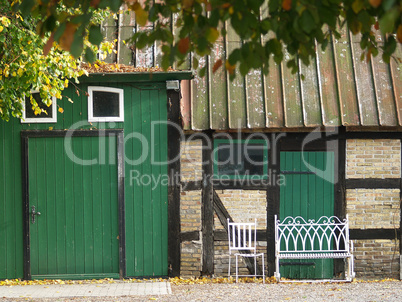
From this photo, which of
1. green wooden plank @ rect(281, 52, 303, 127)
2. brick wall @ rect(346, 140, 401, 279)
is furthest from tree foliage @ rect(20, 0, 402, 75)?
brick wall @ rect(346, 140, 401, 279)

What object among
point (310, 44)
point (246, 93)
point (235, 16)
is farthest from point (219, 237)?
point (235, 16)

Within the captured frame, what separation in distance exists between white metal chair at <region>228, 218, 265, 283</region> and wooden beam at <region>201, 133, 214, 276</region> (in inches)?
12.3

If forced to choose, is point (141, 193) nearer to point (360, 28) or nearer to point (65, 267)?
point (65, 267)

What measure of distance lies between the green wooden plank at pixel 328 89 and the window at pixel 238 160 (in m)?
1.06

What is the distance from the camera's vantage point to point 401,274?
319 inches

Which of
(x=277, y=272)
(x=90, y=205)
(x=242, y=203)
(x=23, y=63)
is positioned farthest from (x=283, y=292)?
(x=23, y=63)

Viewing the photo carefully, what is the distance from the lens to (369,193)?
8.07 metres

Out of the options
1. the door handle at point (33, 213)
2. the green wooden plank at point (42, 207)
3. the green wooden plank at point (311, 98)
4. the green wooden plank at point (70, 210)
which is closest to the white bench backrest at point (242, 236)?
the green wooden plank at point (311, 98)

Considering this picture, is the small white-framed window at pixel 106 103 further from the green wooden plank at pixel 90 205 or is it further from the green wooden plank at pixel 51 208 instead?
the green wooden plank at pixel 51 208

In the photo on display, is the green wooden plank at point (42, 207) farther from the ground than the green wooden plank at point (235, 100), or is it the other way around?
the green wooden plank at point (235, 100)

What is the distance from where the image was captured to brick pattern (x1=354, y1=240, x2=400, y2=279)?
318 inches

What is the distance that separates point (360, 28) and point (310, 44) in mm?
338

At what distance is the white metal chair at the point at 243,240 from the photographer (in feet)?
25.7

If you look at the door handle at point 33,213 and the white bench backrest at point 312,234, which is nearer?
the door handle at point 33,213
